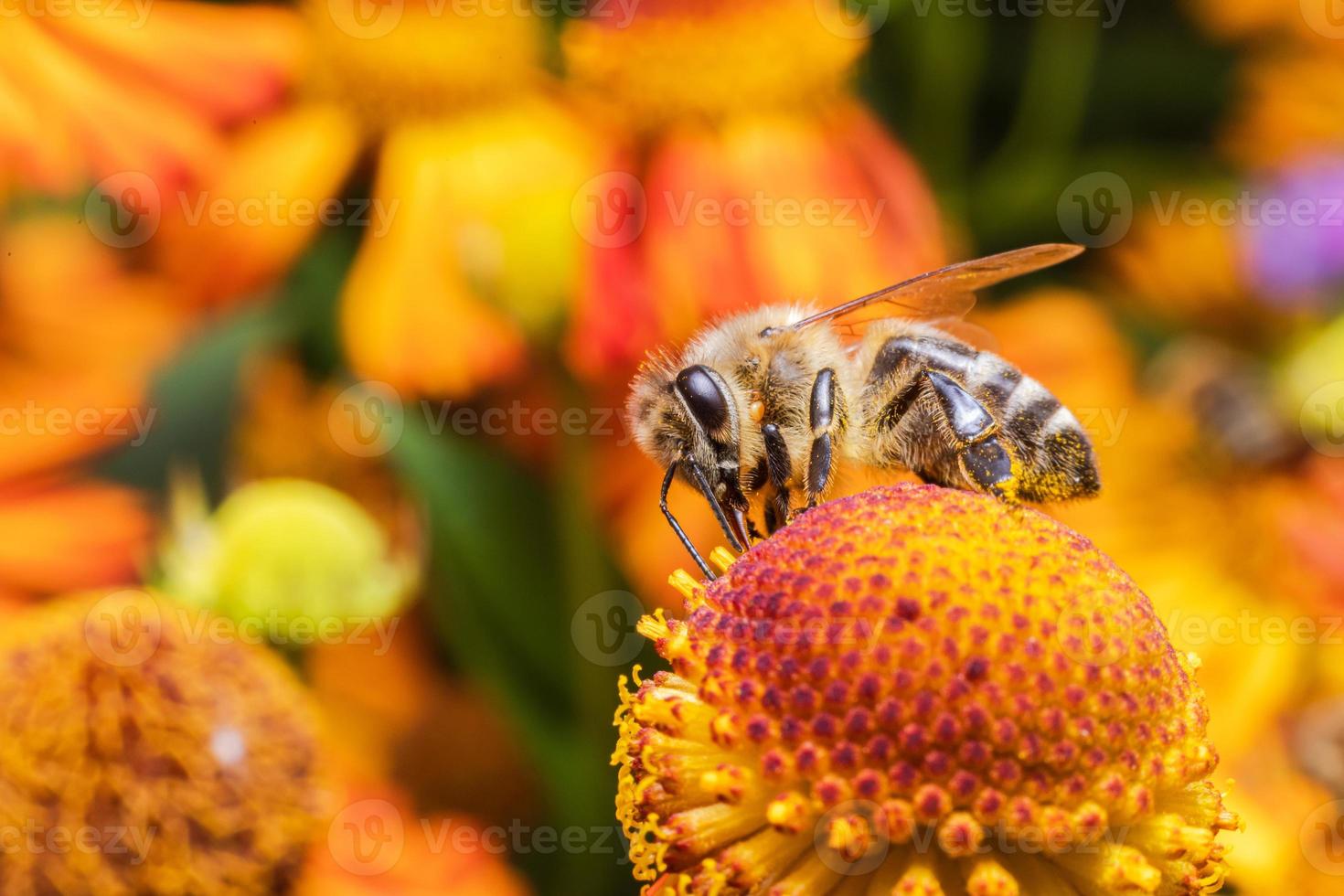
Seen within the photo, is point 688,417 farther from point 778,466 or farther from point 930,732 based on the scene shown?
point 930,732

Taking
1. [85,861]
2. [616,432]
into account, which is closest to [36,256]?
[616,432]

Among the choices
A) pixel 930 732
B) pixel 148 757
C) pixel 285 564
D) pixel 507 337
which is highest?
pixel 507 337

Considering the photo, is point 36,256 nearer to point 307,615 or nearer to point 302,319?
point 302,319

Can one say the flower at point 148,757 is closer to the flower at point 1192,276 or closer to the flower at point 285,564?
the flower at point 285,564

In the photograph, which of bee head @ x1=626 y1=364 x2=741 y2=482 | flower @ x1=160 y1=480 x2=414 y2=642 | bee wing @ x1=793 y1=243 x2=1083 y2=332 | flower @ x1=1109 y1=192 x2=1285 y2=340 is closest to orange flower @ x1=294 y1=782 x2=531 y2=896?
flower @ x1=160 y1=480 x2=414 y2=642

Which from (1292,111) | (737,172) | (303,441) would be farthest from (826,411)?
(1292,111)

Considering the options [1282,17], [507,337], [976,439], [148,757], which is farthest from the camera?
[1282,17]

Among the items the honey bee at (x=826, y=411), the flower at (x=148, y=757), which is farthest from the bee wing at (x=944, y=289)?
the flower at (x=148, y=757)
